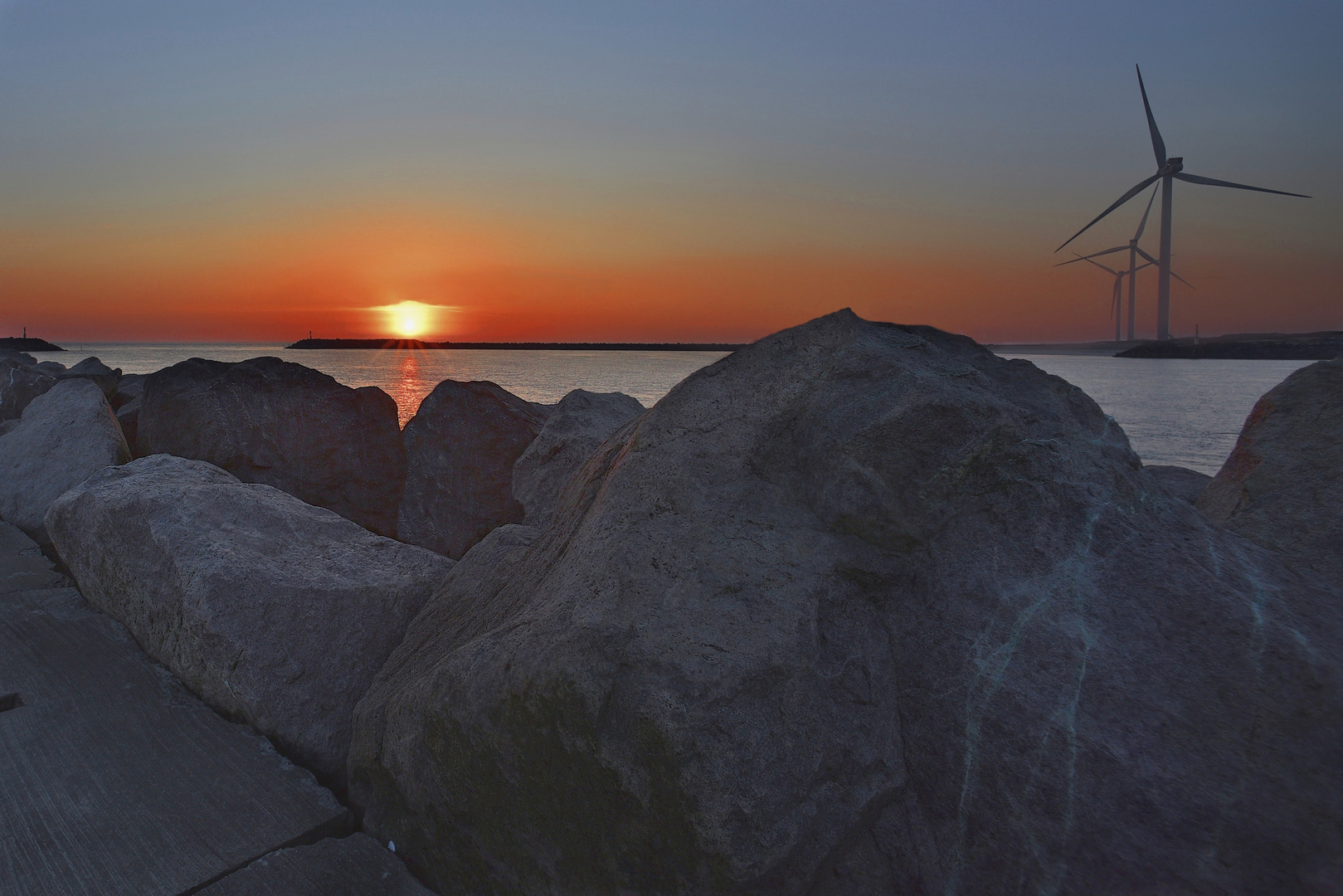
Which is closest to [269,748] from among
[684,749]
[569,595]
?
[569,595]

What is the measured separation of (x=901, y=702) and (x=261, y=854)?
6.26 ft

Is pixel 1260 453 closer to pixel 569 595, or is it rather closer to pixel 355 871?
pixel 569 595

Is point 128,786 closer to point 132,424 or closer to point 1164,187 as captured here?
point 132,424

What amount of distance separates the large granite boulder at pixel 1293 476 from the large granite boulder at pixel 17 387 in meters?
13.4

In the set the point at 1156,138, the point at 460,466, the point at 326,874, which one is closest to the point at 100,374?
the point at 460,466

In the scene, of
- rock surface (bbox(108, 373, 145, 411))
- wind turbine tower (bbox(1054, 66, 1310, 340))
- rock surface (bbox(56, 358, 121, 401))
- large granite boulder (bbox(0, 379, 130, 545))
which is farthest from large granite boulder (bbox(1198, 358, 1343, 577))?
wind turbine tower (bbox(1054, 66, 1310, 340))

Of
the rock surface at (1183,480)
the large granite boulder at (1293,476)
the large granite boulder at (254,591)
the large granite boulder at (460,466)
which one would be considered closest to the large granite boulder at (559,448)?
the large granite boulder at (460,466)

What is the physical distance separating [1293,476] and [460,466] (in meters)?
5.49

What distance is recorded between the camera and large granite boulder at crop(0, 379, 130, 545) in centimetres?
541

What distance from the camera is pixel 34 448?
18.9 ft

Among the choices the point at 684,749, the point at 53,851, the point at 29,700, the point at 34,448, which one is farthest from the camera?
the point at 34,448

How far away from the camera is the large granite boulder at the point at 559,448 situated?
16.2 feet

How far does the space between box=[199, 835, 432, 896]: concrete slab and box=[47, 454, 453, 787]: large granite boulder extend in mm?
434

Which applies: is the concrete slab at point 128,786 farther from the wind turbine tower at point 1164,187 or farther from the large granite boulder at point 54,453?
the wind turbine tower at point 1164,187
